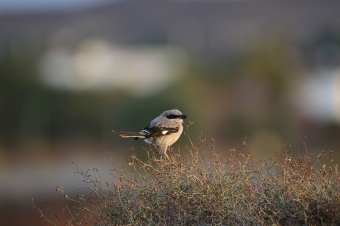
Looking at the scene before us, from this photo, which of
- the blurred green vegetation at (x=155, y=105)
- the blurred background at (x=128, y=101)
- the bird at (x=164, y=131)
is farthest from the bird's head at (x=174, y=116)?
the blurred green vegetation at (x=155, y=105)

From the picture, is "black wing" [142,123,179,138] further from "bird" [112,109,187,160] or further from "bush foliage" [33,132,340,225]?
"bush foliage" [33,132,340,225]

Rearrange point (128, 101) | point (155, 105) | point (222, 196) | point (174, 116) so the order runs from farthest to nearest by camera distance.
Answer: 1. point (128, 101)
2. point (155, 105)
3. point (174, 116)
4. point (222, 196)

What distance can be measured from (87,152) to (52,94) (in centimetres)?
479

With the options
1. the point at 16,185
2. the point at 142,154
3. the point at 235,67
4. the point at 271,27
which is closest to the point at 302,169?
the point at 142,154

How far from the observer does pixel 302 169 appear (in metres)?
6.45

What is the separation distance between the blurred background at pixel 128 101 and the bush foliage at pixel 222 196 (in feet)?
38.0

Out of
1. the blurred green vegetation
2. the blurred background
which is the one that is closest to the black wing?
the blurred background

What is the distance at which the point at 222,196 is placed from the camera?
6.17 metres

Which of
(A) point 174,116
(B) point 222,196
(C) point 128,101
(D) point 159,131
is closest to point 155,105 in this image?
(C) point 128,101

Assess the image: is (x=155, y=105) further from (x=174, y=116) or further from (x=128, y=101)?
(x=174, y=116)

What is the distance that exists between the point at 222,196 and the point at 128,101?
99.0 feet

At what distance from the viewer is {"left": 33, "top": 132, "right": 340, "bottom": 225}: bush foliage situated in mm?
5992

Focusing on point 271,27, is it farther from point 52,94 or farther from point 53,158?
point 53,158

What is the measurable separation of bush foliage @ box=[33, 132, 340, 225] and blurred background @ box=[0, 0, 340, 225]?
11.6m
